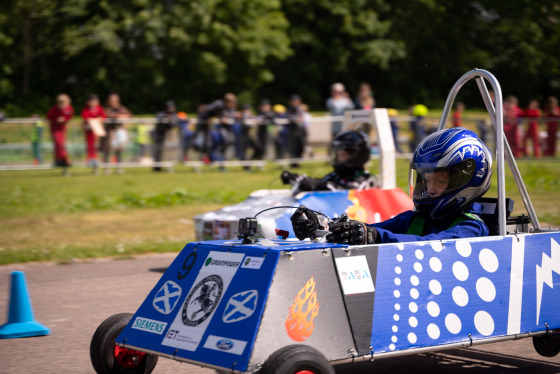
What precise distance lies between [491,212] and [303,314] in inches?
77.9

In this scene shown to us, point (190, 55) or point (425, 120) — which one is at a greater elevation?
point (190, 55)

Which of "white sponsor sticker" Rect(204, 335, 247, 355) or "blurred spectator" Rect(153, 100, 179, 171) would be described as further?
"blurred spectator" Rect(153, 100, 179, 171)

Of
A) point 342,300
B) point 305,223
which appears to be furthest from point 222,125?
point 342,300

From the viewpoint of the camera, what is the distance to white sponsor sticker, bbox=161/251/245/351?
4.45 meters

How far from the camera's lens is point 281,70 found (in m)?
47.6

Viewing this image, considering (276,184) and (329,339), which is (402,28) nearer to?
(276,184)

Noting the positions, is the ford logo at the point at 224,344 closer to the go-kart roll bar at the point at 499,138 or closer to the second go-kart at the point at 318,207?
the go-kart roll bar at the point at 499,138

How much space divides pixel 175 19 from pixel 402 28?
53.4 feet

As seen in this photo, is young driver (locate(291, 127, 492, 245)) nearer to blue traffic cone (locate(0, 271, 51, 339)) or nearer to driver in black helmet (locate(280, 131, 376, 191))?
blue traffic cone (locate(0, 271, 51, 339))

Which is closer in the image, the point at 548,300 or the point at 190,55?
the point at 548,300

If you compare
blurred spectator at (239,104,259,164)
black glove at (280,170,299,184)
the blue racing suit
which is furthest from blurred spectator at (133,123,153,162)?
the blue racing suit

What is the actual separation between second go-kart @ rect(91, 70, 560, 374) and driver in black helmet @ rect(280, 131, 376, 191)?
176 inches

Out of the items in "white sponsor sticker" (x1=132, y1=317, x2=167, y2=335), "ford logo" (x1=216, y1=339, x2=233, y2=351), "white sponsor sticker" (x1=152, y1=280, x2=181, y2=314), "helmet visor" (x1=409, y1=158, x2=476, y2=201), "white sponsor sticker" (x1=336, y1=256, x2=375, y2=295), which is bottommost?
"white sponsor sticker" (x1=132, y1=317, x2=167, y2=335)

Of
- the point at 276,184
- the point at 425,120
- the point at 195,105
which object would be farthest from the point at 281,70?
the point at 276,184
